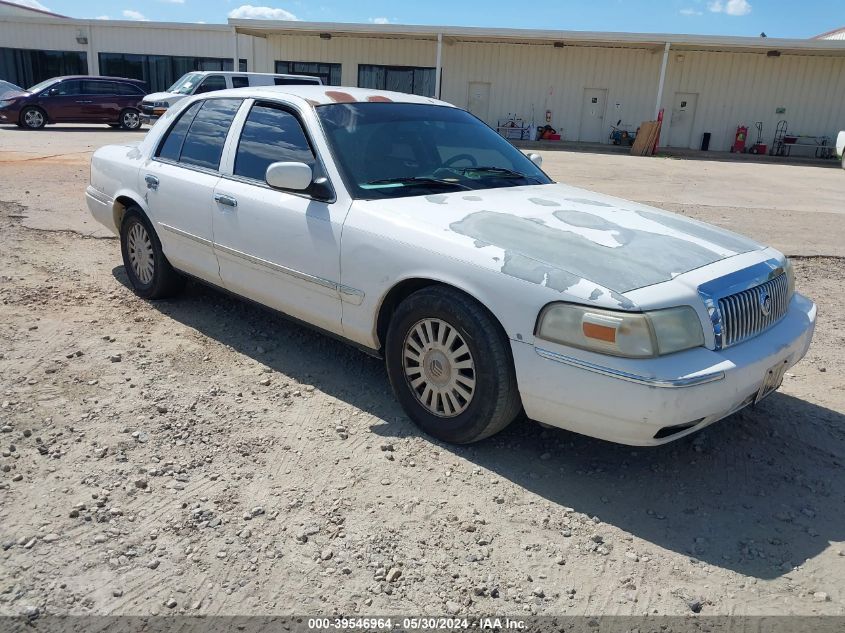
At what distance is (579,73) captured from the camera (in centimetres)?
2823

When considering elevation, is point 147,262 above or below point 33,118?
below

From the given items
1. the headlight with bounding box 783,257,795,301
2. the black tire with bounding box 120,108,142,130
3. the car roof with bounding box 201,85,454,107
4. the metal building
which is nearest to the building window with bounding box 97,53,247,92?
the metal building

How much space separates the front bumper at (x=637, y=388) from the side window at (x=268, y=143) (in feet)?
6.22

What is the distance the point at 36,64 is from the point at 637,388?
38253mm

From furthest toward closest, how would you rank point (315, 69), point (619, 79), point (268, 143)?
point (315, 69) < point (619, 79) < point (268, 143)

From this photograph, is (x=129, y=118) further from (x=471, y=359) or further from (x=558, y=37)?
(x=471, y=359)

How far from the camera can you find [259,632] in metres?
2.29

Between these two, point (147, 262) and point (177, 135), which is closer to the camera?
point (177, 135)

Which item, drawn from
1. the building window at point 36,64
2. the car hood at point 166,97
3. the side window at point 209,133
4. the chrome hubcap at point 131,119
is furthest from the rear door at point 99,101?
the side window at point 209,133

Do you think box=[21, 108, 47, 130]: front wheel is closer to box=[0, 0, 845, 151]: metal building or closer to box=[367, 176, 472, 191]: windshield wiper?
box=[0, 0, 845, 151]: metal building

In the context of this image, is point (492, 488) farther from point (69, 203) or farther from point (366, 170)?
point (69, 203)

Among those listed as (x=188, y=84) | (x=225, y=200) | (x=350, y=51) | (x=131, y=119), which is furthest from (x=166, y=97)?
(x=225, y=200)

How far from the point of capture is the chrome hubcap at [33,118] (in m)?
21.0

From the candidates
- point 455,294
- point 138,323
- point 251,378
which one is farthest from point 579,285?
point 138,323
